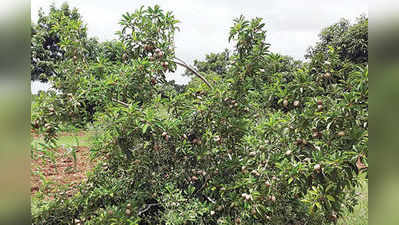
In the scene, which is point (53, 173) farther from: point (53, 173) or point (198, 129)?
point (198, 129)

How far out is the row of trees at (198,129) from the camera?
174 centimetres

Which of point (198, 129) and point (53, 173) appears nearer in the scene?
point (198, 129)

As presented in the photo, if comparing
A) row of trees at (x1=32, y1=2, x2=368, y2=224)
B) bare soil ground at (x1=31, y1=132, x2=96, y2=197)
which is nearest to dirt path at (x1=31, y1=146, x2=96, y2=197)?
bare soil ground at (x1=31, y1=132, x2=96, y2=197)

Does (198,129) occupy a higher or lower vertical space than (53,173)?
higher

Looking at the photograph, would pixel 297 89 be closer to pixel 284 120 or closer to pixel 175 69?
pixel 284 120

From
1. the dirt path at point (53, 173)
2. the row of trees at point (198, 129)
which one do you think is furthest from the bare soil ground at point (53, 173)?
the row of trees at point (198, 129)

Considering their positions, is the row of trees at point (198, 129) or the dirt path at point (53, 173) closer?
the dirt path at point (53, 173)

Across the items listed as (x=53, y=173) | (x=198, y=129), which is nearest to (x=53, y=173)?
(x=53, y=173)

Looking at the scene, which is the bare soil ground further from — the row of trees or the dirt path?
the row of trees

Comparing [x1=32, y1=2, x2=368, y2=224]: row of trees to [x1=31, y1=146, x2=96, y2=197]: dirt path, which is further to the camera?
[x1=32, y1=2, x2=368, y2=224]: row of trees

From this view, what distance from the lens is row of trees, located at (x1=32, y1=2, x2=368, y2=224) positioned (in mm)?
1740

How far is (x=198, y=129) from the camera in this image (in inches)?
87.0

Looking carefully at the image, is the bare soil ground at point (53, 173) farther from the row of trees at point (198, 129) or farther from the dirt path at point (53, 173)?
the row of trees at point (198, 129)

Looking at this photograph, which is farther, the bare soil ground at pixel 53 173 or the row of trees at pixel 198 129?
the row of trees at pixel 198 129
